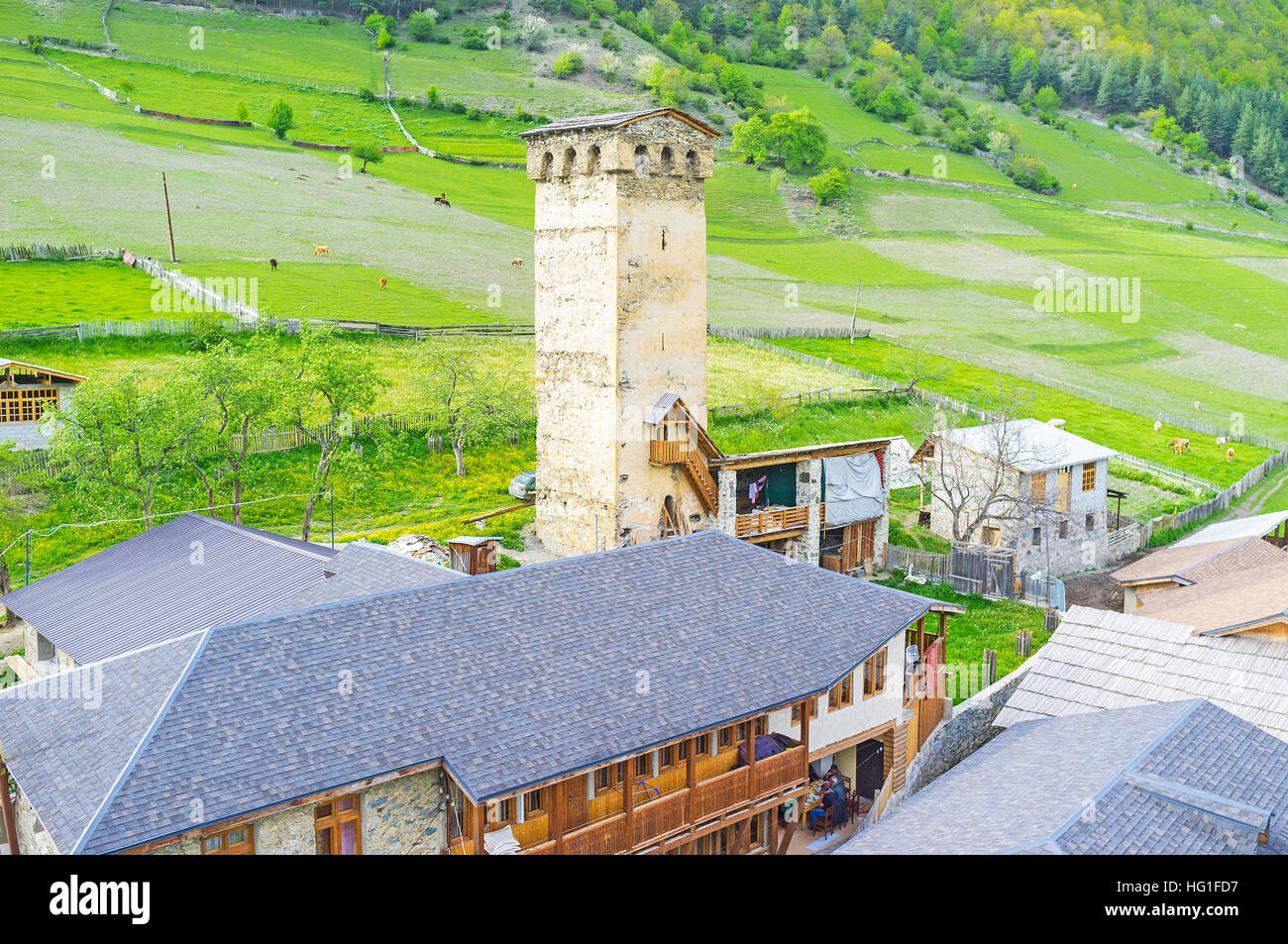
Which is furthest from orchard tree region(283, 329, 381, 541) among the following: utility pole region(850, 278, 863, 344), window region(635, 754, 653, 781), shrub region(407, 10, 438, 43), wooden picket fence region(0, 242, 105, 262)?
shrub region(407, 10, 438, 43)

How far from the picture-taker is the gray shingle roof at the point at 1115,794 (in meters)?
15.5

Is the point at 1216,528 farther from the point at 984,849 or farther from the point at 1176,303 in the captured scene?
the point at 1176,303

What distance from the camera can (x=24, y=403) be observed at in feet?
149

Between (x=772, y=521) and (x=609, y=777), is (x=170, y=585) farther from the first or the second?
(x=772, y=521)

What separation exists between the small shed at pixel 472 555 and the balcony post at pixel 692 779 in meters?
15.4

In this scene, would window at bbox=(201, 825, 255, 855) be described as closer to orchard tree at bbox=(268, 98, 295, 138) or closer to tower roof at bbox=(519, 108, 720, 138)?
tower roof at bbox=(519, 108, 720, 138)

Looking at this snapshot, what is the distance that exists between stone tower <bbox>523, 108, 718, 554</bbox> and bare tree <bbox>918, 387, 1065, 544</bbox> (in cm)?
1178

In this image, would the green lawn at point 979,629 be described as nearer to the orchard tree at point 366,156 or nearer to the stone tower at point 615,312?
the stone tower at point 615,312

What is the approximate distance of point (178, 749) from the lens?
1653cm

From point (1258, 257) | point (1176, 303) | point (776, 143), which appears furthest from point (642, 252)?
point (1258, 257)

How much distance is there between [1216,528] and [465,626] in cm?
3840

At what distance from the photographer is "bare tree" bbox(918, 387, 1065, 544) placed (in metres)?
46.1

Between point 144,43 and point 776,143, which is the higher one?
point 144,43

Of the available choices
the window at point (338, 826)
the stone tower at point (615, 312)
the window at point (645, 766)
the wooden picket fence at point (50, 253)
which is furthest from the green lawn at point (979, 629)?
the wooden picket fence at point (50, 253)
